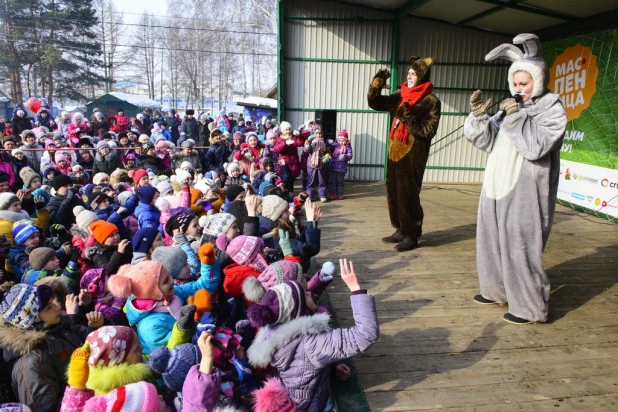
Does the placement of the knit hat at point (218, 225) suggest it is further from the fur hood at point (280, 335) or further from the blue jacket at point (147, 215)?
the fur hood at point (280, 335)

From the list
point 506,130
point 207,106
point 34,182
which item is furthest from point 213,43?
point 506,130

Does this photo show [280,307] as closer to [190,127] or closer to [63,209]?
[63,209]

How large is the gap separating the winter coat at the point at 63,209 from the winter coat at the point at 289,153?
3.75 m

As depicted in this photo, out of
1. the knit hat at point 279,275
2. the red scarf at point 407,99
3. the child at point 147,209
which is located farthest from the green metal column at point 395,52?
the knit hat at point 279,275

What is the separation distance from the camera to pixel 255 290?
8.18 ft

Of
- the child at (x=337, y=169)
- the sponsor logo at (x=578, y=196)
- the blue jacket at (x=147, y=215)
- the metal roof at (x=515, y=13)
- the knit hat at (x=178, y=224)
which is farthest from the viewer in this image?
the child at (x=337, y=169)

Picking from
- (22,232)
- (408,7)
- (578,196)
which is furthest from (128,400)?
(408,7)

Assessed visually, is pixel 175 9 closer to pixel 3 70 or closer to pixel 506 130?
pixel 3 70

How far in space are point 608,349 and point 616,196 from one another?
4433 mm

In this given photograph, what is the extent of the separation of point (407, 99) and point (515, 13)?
4.59 meters

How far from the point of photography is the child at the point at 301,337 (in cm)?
218

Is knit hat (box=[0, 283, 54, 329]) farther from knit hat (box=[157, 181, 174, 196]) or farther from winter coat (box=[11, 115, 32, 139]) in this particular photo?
winter coat (box=[11, 115, 32, 139])

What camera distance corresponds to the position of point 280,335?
2.21 meters

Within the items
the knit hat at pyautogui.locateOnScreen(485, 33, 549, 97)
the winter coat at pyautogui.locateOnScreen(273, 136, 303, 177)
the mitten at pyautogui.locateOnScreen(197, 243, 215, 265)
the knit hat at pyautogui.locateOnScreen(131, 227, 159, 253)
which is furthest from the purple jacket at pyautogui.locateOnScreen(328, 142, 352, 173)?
the mitten at pyautogui.locateOnScreen(197, 243, 215, 265)
